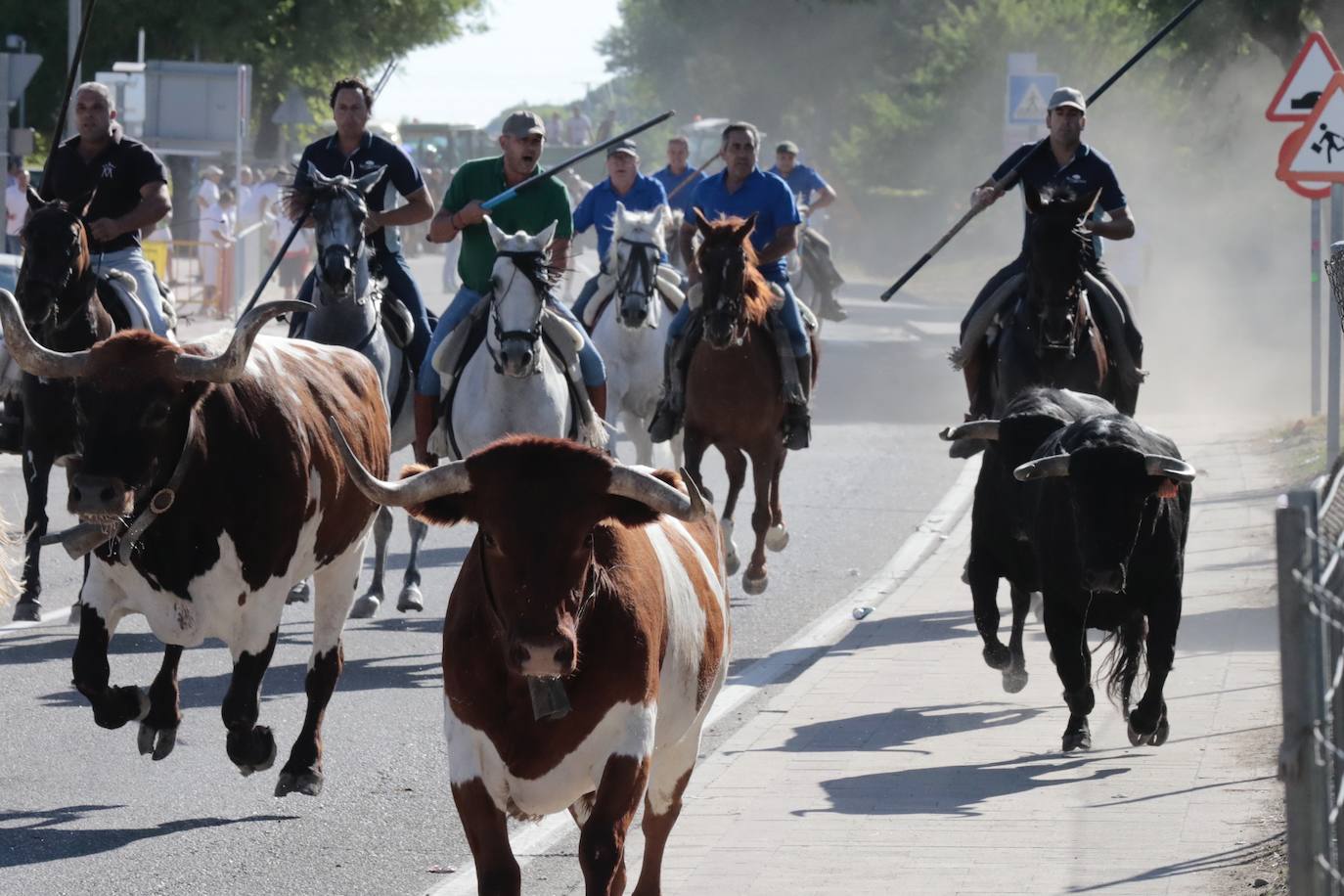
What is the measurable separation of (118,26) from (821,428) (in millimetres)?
26555

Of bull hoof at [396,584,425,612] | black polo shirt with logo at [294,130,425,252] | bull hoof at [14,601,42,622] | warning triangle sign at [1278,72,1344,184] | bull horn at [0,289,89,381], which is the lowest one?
bull hoof at [14,601,42,622]

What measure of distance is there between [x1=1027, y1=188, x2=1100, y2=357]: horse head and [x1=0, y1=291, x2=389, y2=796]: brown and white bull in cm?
474

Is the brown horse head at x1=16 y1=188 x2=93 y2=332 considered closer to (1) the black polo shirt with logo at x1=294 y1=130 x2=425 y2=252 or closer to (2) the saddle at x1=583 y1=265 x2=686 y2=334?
(1) the black polo shirt with logo at x1=294 y1=130 x2=425 y2=252

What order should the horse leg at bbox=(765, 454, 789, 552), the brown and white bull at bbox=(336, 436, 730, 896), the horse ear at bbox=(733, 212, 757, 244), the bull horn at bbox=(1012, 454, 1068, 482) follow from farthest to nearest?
the horse leg at bbox=(765, 454, 789, 552), the horse ear at bbox=(733, 212, 757, 244), the bull horn at bbox=(1012, 454, 1068, 482), the brown and white bull at bbox=(336, 436, 730, 896)

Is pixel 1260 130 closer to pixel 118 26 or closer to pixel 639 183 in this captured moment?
pixel 118 26

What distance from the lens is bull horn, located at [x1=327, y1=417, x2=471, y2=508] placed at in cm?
559

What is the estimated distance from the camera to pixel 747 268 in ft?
43.2

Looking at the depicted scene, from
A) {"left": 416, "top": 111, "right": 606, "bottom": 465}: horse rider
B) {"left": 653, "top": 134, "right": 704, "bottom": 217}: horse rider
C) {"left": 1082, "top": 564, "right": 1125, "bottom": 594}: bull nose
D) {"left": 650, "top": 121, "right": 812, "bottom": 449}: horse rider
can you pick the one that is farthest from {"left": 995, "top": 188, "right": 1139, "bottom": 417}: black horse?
{"left": 653, "top": 134, "right": 704, "bottom": 217}: horse rider

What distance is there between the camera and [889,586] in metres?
13.2

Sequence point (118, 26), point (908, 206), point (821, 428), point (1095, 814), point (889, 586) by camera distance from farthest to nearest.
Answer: point (908, 206) < point (118, 26) < point (821, 428) < point (889, 586) < point (1095, 814)

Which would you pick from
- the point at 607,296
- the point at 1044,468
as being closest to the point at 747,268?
the point at 607,296

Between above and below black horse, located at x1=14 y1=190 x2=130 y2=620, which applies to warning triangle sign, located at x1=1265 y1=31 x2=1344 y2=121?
above

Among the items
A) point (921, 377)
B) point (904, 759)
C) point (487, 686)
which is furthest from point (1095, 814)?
point (921, 377)

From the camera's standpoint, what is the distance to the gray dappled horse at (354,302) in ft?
38.7
